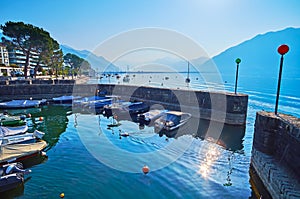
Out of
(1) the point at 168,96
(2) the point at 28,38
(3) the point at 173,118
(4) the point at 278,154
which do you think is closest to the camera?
(4) the point at 278,154

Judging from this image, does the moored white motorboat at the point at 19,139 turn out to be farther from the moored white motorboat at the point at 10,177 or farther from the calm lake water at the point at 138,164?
the moored white motorboat at the point at 10,177

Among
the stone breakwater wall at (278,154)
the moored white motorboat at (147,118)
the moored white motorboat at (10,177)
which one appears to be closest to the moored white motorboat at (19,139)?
the moored white motorboat at (10,177)

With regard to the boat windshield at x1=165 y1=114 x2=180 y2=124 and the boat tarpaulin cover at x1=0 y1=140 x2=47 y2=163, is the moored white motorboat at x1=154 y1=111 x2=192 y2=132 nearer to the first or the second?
the boat windshield at x1=165 y1=114 x2=180 y2=124

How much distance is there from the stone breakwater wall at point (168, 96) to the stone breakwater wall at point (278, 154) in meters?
9.98

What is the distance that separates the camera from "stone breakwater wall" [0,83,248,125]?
21.7m

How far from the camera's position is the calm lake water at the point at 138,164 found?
9758mm

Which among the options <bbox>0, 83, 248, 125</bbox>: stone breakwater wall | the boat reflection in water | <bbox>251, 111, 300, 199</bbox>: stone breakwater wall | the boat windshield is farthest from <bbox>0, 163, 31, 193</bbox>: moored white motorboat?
<bbox>0, 83, 248, 125</bbox>: stone breakwater wall

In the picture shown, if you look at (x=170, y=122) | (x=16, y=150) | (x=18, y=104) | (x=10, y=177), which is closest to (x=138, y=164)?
(x=10, y=177)

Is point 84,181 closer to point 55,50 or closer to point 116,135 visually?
point 116,135

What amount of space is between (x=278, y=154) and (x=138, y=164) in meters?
8.18

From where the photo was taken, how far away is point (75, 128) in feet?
65.8

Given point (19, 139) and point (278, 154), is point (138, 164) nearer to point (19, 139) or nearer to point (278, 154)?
point (278, 154)

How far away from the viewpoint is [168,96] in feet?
96.3

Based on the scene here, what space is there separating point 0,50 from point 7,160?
86.4 metres
